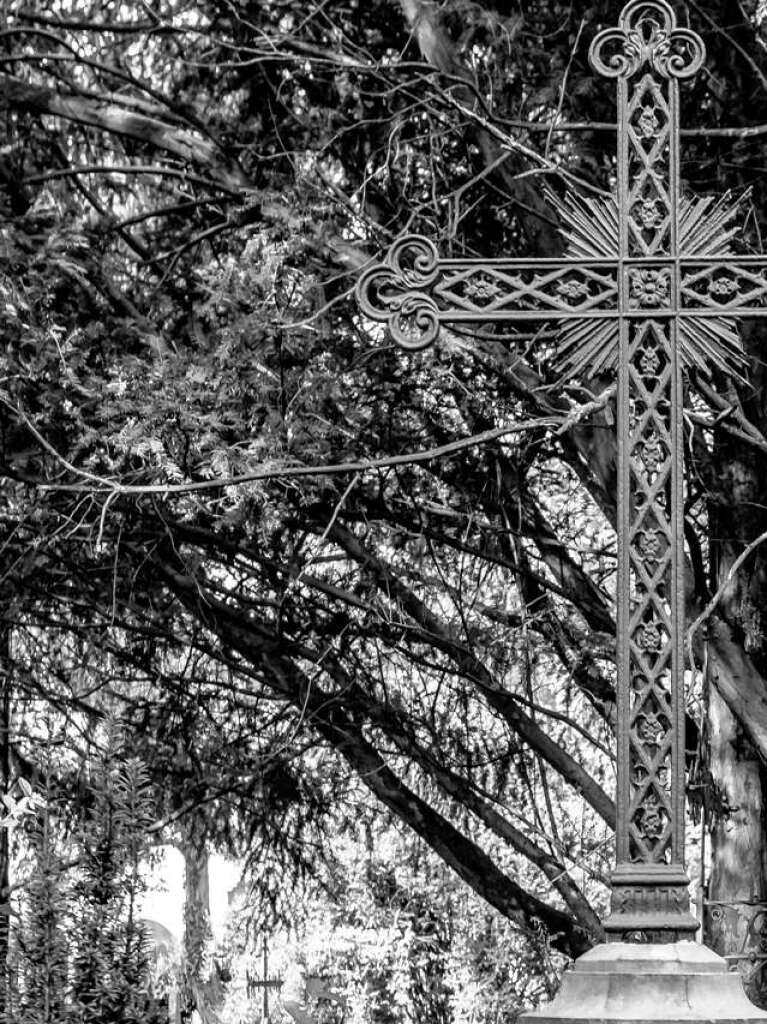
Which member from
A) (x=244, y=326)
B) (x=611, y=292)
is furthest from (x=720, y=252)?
(x=244, y=326)

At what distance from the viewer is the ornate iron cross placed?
4.24m

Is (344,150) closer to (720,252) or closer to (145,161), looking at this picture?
(145,161)

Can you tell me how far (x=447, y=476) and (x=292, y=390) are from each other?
1.27 m

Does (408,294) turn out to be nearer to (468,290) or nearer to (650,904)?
(468,290)

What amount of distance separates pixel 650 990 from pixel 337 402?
469 centimetres

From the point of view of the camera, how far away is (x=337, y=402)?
8188 millimetres

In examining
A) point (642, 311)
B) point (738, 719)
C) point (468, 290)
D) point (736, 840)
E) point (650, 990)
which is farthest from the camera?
point (736, 840)

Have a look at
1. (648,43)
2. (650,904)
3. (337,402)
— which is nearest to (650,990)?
(650,904)

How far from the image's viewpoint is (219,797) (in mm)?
10109

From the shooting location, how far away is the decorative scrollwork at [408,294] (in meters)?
4.58

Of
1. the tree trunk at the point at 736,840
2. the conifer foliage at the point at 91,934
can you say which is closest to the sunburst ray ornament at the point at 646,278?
the conifer foliage at the point at 91,934

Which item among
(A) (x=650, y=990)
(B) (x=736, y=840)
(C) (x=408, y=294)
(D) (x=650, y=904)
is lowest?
(A) (x=650, y=990)

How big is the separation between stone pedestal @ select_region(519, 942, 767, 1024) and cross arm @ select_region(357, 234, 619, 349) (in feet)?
5.31

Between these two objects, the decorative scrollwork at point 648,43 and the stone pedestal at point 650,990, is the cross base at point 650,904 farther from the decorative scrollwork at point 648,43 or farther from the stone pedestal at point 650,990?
the decorative scrollwork at point 648,43
